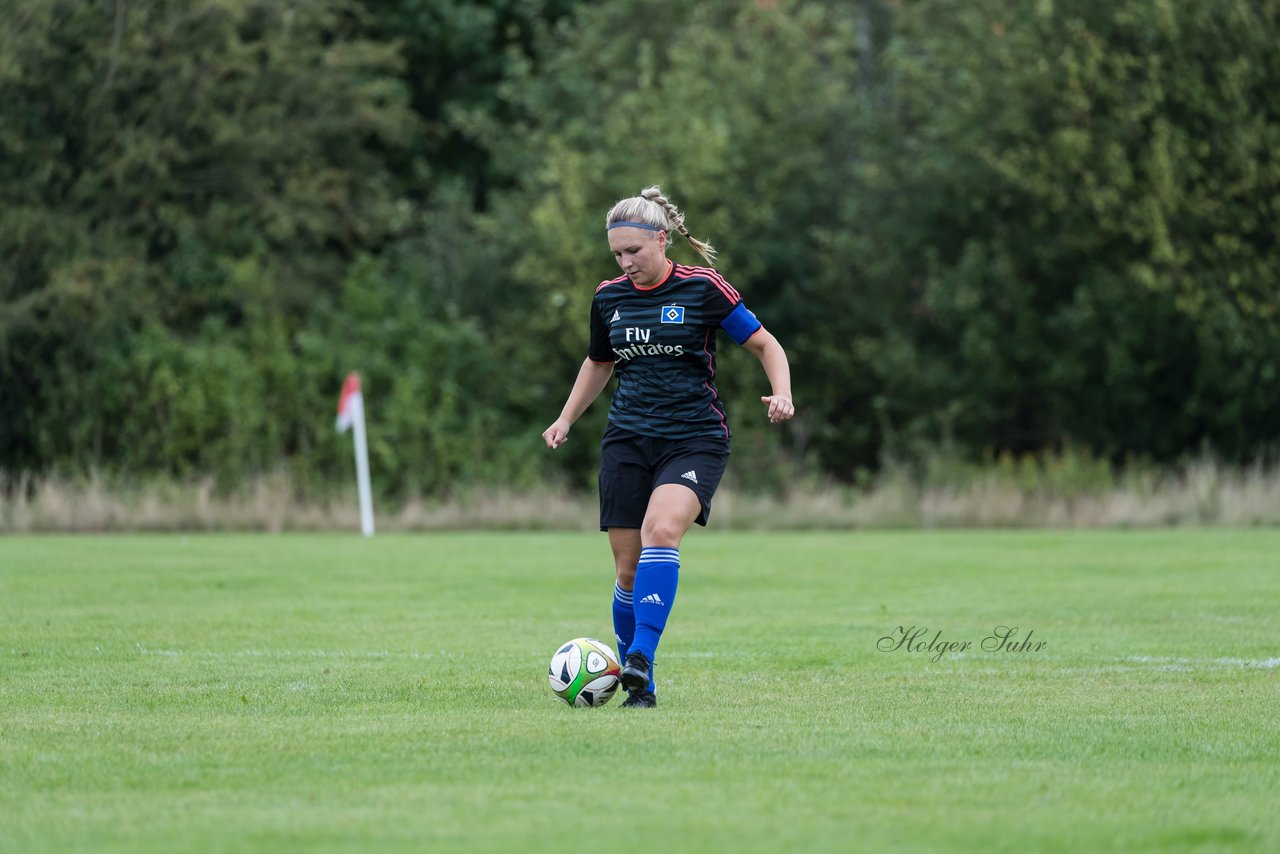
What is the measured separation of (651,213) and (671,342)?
1.74ft

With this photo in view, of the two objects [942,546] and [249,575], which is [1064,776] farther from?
[942,546]

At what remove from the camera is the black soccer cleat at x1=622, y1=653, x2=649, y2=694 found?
7.36m

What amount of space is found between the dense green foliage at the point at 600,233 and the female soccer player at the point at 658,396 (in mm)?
22981

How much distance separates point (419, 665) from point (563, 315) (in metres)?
24.6

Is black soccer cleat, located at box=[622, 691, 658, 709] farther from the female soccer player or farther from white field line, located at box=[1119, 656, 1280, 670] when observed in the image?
white field line, located at box=[1119, 656, 1280, 670]

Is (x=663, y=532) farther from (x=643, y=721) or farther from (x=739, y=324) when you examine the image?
(x=739, y=324)

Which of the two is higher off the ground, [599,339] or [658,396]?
[599,339]

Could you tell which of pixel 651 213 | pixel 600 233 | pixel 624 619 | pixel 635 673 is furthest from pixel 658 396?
pixel 600 233

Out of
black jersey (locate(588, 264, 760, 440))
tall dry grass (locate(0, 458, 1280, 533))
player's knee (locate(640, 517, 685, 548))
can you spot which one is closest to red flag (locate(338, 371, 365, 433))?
tall dry grass (locate(0, 458, 1280, 533))

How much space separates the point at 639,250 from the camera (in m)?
7.61

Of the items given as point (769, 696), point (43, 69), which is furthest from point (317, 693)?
point (43, 69)

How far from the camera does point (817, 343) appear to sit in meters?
36.4

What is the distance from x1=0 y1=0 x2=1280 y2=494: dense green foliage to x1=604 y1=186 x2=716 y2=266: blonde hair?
904 inches
